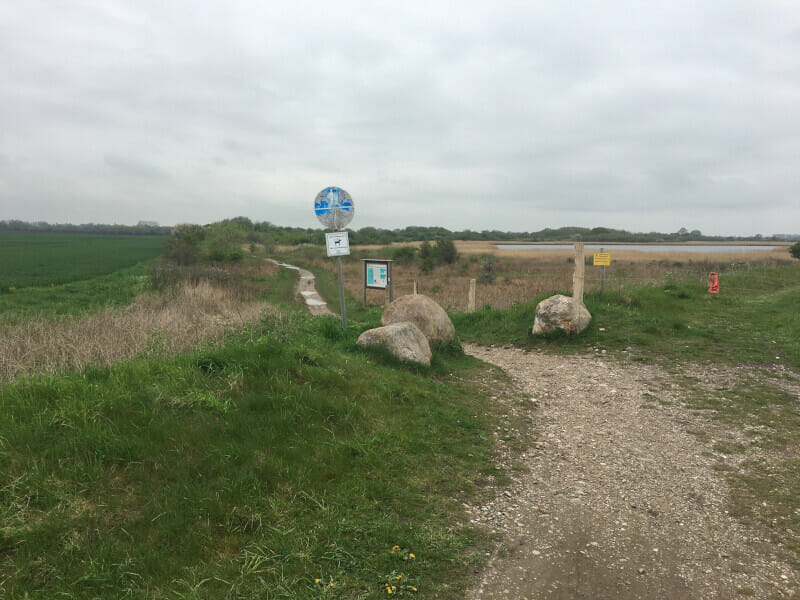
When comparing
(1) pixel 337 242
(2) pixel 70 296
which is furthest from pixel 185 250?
→ (1) pixel 337 242

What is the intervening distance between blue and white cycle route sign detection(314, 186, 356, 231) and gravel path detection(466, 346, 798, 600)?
5155mm

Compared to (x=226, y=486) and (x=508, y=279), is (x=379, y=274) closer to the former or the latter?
(x=226, y=486)

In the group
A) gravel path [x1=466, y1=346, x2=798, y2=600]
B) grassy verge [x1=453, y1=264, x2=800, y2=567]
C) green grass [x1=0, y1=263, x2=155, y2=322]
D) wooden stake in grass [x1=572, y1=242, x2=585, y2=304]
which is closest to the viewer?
gravel path [x1=466, y1=346, x2=798, y2=600]

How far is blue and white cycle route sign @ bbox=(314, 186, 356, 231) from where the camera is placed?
9.57m

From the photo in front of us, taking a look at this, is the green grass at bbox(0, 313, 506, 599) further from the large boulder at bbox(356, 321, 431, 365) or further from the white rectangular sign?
the white rectangular sign

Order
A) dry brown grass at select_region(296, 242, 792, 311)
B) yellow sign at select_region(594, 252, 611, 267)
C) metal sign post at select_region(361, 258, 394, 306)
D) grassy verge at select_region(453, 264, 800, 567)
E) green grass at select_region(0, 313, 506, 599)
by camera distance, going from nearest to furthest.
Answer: green grass at select_region(0, 313, 506, 599), grassy verge at select_region(453, 264, 800, 567), yellow sign at select_region(594, 252, 611, 267), metal sign post at select_region(361, 258, 394, 306), dry brown grass at select_region(296, 242, 792, 311)

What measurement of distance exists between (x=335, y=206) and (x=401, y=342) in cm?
333

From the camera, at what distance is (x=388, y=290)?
15.5 metres

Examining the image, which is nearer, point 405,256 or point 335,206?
point 335,206

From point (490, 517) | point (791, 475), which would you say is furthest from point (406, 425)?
point (791, 475)

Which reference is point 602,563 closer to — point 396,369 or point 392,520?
point 392,520

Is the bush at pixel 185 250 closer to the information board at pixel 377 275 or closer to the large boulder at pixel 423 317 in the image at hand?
the information board at pixel 377 275

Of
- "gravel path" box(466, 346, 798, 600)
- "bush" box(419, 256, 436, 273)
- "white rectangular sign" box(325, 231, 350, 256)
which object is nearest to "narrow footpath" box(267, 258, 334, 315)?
"white rectangular sign" box(325, 231, 350, 256)

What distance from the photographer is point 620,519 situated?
13.8 feet
